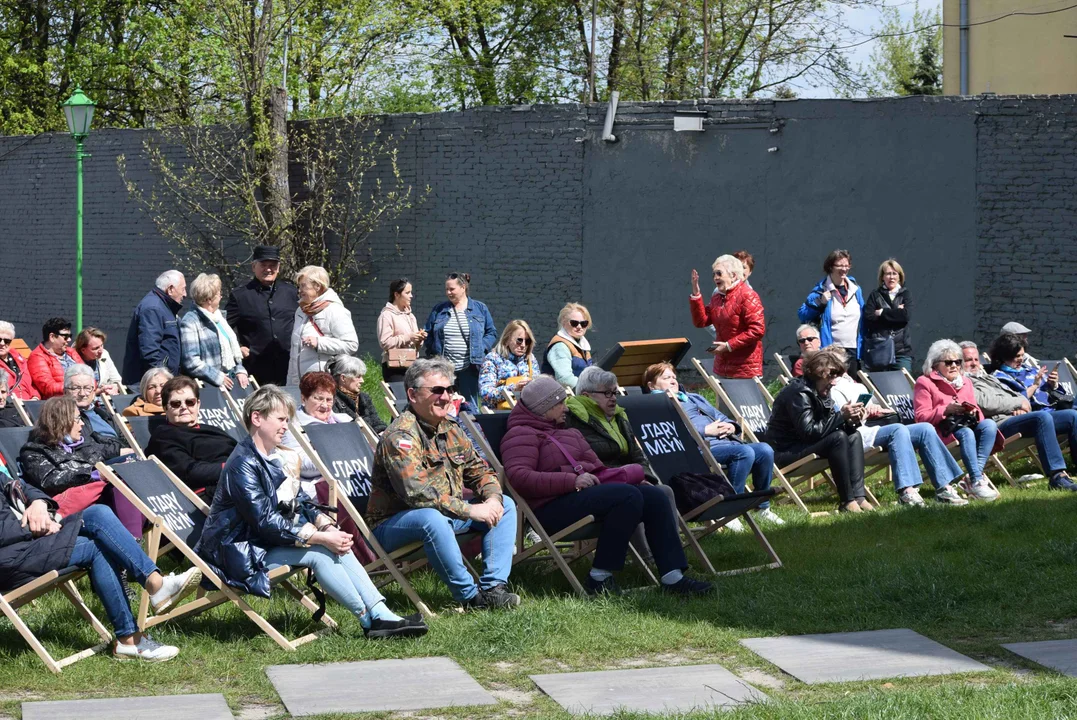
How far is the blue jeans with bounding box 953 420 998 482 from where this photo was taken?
8.99 m

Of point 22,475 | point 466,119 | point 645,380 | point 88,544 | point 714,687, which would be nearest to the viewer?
point 714,687

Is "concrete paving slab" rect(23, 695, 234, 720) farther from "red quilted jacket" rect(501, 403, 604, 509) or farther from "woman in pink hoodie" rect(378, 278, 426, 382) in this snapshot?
"woman in pink hoodie" rect(378, 278, 426, 382)

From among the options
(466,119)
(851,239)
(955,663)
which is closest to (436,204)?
(466,119)

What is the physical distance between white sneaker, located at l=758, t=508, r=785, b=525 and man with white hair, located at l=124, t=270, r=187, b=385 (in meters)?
3.75

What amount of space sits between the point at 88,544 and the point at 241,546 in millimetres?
580

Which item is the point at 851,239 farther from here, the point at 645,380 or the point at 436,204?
the point at 645,380

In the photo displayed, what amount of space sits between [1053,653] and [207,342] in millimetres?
5521

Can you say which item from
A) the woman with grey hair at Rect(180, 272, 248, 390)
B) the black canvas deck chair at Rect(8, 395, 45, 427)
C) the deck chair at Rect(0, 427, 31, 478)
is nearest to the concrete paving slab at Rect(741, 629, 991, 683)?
the deck chair at Rect(0, 427, 31, 478)

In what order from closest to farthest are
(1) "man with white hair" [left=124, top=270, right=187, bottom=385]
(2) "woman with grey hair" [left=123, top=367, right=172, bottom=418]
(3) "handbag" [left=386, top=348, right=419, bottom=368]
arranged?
(2) "woman with grey hair" [left=123, top=367, right=172, bottom=418] < (1) "man with white hair" [left=124, top=270, right=187, bottom=385] < (3) "handbag" [left=386, top=348, right=419, bottom=368]

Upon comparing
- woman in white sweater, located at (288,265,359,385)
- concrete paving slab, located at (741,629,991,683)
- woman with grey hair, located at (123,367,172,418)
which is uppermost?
woman in white sweater, located at (288,265,359,385)

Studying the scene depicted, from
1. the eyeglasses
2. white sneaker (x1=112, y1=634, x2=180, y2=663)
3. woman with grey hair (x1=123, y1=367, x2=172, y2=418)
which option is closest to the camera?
white sneaker (x1=112, y1=634, x2=180, y2=663)

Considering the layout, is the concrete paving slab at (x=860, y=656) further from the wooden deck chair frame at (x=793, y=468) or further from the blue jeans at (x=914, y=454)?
the blue jeans at (x=914, y=454)

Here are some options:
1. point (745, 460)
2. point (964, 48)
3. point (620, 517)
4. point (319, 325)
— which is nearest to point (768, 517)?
point (745, 460)

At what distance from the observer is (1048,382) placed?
10.3 m
